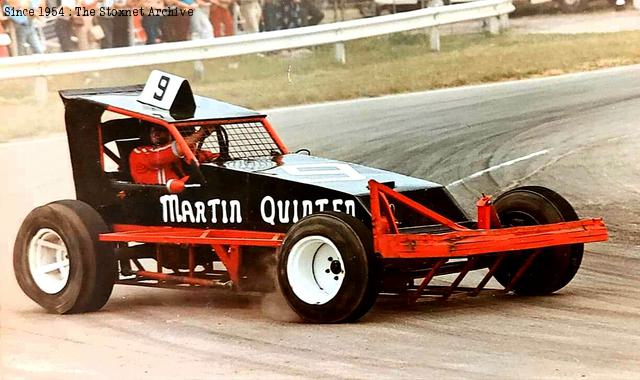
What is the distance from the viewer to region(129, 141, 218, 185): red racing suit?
6266mm

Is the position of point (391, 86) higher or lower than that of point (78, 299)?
higher

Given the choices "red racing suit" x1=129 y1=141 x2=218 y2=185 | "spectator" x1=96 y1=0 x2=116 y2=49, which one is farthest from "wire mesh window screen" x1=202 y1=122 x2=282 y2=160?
"spectator" x1=96 y1=0 x2=116 y2=49

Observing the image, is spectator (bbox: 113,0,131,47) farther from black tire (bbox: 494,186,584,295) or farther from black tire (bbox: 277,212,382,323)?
black tire (bbox: 494,186,584,295)

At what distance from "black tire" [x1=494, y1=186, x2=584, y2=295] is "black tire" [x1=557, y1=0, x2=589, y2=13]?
1.08 metres

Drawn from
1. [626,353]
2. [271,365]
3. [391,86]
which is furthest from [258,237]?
[626,353]

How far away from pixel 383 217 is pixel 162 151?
1455mm

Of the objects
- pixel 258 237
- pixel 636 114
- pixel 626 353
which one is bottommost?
pixel 626 353

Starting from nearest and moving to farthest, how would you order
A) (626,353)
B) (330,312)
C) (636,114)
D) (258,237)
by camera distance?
(626,353) → (330,312) → (258,237) → (636,114)

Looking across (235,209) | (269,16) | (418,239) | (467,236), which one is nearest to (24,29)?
(269,16)

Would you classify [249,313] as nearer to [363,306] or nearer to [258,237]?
[258,237]

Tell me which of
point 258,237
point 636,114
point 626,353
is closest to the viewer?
point 626,353

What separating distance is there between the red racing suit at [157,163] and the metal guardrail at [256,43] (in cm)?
58

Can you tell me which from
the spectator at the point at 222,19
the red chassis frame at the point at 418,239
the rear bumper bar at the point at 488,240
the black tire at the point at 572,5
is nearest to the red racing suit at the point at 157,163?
the red chassis frame at the point at 418,239

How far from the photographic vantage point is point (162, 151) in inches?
249
